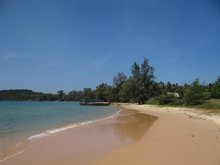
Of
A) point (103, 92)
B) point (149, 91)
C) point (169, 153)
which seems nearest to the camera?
point (169, 153)

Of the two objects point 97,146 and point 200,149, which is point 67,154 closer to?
point 97,146

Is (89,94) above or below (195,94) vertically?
above

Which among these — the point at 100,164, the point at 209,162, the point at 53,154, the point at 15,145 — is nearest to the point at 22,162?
the point at 53,154

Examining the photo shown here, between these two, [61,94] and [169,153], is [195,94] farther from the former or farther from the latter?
[61,94]

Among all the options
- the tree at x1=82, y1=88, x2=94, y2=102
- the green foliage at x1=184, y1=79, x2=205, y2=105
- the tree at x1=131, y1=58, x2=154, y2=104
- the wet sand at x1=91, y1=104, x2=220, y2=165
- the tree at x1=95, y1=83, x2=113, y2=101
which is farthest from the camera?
the tree at x1=82, y1=88, x2=94, y2=102

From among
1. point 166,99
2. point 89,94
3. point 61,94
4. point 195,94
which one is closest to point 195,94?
point 195,94

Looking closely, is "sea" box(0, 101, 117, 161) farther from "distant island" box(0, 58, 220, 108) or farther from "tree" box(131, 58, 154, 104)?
"tree" box(131, 58, 154, 104)

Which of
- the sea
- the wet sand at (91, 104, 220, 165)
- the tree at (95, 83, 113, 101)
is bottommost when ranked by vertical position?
the wet sand at (91, 104, 220, 165)

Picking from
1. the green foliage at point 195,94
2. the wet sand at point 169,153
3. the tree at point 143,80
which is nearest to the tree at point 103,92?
the tree at point 143,80

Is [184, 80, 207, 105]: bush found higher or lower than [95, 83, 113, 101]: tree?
lower

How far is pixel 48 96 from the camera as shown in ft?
510

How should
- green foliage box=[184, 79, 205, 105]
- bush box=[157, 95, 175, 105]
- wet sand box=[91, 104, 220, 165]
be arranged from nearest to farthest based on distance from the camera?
wet sand box=[91, 104, 220, 165]
green foliage box=[184, 79, 205, 105]
bush box=[157, 95, 175, 105]

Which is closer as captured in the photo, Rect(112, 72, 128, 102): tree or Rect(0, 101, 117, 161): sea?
Rect(0, 101, 117, 161): sea

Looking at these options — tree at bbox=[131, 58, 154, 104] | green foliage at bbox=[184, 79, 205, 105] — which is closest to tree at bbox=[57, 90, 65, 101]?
tree at bbox=[131, 58, 154, 104]
